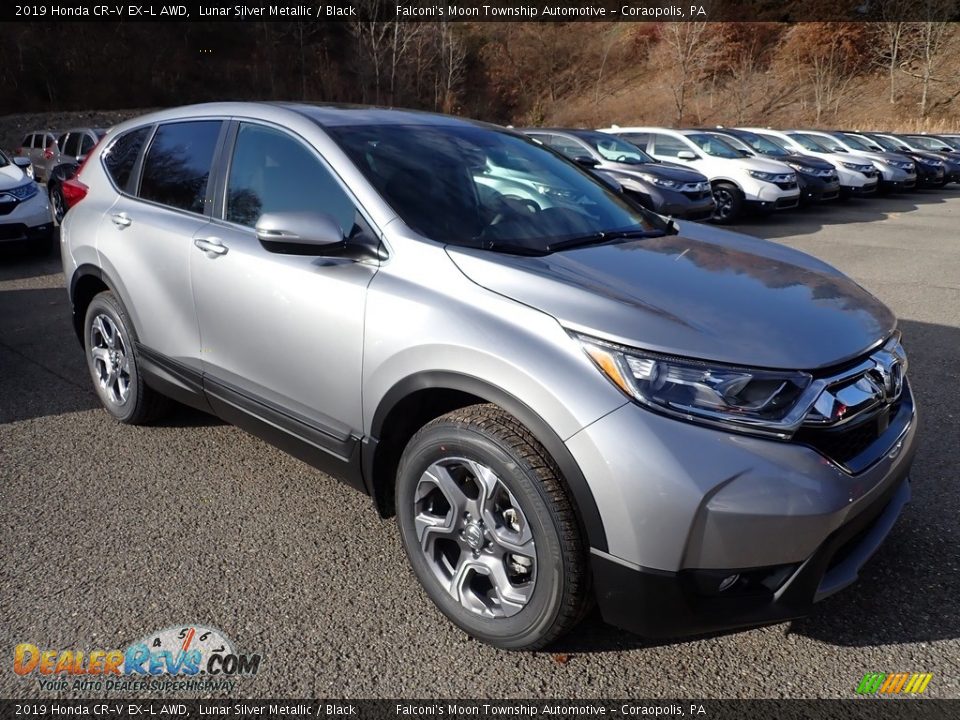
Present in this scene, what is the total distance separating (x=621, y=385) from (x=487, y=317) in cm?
49

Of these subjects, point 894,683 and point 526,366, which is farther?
point 894,683

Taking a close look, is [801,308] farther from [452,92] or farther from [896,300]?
[452,92]

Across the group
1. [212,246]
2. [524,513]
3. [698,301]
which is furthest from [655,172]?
[524,513]

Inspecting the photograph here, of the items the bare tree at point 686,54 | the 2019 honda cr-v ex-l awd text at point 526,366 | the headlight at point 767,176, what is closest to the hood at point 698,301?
the 2019 honda cr-v ex-l awd text at point 526,366

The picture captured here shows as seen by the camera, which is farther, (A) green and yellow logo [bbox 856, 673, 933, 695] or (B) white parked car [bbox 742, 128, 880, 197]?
(B) white parked car [bbox 742, 128, 880, 197]

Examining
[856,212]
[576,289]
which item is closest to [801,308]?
[576,289]

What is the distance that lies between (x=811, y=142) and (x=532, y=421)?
1814 centimetres

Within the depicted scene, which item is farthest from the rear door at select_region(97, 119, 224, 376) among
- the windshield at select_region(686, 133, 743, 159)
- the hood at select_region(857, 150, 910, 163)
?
the hood at select_region(857, 150, 910, 163)

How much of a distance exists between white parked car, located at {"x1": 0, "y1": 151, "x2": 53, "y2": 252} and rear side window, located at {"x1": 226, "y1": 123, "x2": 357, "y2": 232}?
7.09 m

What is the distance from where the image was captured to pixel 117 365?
13.6 ft

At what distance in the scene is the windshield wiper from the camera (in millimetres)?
2801

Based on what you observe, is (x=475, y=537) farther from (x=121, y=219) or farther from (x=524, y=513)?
(x=121, y=219)

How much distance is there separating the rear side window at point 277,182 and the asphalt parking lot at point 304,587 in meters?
1.27

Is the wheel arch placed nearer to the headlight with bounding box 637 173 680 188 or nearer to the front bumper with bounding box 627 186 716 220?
the front bumper with bounding box 627 186 716 220
